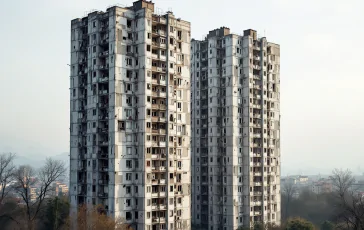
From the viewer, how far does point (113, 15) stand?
78188 millimetres

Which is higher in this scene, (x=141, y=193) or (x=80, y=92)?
(x=80, y=92)

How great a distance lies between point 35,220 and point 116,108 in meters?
39.6

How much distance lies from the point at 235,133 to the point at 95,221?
149 feet

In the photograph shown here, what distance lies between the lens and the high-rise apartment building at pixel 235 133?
102250 mm

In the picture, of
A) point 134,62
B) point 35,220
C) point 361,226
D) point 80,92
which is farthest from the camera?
point 35,220

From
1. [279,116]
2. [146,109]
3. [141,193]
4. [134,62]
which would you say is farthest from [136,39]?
[279,116]

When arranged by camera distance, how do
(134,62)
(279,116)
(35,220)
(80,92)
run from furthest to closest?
1. (279,116)
2. (35,220)
3. (80,92)
4. (134,62)

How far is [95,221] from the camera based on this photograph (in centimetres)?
6800

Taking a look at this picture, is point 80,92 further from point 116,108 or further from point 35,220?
point 35,220

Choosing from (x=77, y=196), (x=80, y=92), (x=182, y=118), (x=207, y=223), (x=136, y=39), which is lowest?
(x=207, y=223)

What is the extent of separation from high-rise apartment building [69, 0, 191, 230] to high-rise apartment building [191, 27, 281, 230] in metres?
20.7

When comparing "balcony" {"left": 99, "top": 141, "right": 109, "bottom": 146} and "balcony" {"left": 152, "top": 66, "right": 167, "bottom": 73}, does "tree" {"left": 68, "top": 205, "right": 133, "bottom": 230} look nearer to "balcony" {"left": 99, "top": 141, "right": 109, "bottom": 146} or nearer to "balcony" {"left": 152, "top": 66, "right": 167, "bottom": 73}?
"balcony" {"left": 99, "top": 141, "right": 109, "bottom": 146}

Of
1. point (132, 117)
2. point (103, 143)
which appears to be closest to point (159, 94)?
point (132, 117)

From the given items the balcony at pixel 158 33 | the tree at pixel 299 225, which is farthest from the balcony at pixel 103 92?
the tree at pixel 299 225
